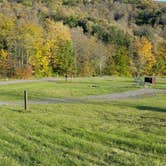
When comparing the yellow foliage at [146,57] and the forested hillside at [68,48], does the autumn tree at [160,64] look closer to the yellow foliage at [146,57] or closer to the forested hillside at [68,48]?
the forested hillside at [68,48]

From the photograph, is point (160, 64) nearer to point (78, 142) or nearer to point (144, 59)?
point (144, 59)

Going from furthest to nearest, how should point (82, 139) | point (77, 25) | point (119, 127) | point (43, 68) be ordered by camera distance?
point (77, 25), point (43, 68), point (119, 127), point (82, 139)

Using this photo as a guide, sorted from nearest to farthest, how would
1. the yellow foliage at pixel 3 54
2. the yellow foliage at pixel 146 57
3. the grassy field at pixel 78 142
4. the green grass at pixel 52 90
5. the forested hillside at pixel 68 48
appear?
the grassy field at pixel 78 142, the green grass at pixel 52 90, the yellow foliage at pixel 3 54, the forested hillside at pixel 68 48, the yellow foliage at pixel 146 57

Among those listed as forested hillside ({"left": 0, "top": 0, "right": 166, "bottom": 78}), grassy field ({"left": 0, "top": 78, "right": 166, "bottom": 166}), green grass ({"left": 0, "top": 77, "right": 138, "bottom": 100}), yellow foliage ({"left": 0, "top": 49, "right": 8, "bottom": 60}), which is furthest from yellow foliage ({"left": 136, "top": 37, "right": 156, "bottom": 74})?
grassy field ({"left": 0, "top": 78, "right": 166, "bottom": 166})

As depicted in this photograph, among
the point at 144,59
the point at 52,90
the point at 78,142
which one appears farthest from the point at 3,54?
the point at 78,142

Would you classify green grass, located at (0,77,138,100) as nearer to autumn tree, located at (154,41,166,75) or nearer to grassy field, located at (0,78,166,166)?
grassy field, located at (0,78,166,166)

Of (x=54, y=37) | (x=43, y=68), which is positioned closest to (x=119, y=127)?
(x=43, y=68)

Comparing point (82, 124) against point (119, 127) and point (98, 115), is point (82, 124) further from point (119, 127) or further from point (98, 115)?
point (98, 115)

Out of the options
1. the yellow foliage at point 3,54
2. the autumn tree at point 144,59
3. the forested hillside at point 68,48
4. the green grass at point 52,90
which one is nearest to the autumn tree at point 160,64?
the forested hillside at point 68,48

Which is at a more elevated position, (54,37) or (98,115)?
(54,37)

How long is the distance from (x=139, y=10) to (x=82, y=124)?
408ft

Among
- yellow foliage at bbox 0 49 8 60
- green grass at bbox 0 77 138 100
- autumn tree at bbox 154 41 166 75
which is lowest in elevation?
green grass at bbox 0 77 138 100

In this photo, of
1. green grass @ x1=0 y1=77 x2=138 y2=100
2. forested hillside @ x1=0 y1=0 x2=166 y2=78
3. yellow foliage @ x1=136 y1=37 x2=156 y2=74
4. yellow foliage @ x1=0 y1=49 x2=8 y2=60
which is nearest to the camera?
green grass @ x1=0 y1=77 x2=138 y2=100

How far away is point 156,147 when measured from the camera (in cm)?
959
